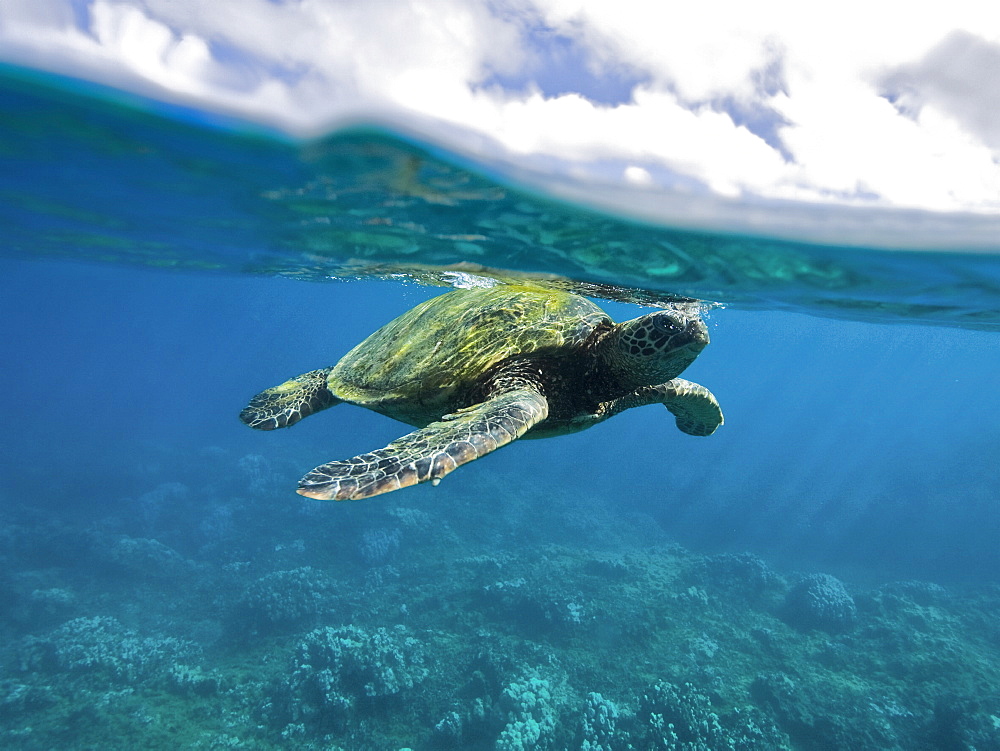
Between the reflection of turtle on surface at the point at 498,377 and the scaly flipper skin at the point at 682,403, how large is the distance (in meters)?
0.02

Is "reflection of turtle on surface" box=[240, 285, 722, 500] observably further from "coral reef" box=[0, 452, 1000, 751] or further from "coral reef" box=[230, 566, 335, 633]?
"coral reef" box=[230, 566, 335, 633]

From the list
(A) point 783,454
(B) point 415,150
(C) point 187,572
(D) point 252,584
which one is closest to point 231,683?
(D) point 252,584

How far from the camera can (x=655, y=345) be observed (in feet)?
16.2

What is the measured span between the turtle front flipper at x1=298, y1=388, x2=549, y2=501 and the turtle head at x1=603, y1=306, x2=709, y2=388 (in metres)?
1.26

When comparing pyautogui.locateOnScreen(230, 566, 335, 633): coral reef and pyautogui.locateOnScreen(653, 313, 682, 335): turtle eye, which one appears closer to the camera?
pyautogui.locateOnScreen(653, 313, 682, 335): turtle eye

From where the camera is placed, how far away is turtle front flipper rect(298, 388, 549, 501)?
348 centimetres

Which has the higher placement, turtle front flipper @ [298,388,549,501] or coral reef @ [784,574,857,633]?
turtle front flipper @ [298,388,549,501]

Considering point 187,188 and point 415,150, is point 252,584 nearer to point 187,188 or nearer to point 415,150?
point 187,188

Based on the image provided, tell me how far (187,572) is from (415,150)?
16383 mm

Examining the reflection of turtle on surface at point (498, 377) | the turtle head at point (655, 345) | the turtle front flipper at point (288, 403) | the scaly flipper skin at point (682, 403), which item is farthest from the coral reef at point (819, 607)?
the turtle front flipper at point (288, 403)

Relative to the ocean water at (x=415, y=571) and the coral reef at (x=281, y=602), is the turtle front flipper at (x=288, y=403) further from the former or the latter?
the coral reef at (x=281, y=602)

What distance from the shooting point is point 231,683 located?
420 inches

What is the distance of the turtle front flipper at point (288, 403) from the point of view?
292 inches

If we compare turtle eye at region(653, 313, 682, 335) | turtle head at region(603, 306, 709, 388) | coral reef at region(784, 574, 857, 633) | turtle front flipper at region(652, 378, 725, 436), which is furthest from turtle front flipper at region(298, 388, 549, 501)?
coral reef at region(784, 574, 857, 633)
